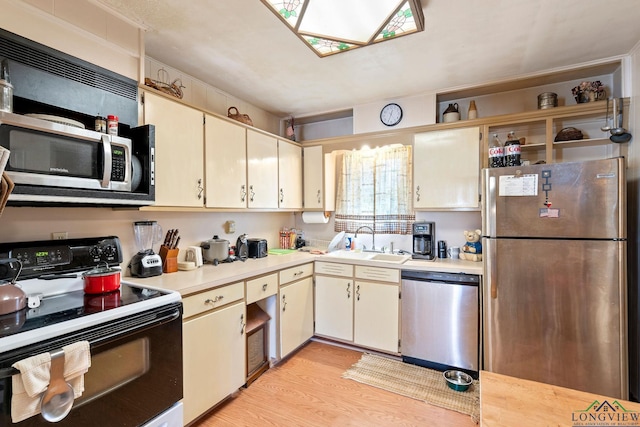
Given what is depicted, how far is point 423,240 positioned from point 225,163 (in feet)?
6.28

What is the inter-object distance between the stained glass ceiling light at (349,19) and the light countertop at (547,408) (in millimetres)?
1743

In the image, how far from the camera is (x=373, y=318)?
2703 millimetres

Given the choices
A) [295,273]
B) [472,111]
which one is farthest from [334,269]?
[472,111]

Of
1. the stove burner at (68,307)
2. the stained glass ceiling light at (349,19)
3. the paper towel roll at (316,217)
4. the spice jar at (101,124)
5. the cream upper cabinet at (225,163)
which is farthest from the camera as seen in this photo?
the paper towel roll at (316,217)

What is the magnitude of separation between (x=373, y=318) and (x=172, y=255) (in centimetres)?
178

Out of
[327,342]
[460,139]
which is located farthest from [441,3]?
[327,342]

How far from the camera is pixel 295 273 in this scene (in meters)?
2.71

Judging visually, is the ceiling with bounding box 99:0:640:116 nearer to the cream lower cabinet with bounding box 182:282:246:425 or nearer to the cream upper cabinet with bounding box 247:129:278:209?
the cream upper cabinet with bounding box 247:129:278:209

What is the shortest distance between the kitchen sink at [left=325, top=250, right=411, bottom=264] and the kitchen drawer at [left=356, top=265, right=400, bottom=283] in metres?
0.10

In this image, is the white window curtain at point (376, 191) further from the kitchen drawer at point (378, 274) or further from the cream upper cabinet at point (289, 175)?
the kitchen drawer at point (378, 274)

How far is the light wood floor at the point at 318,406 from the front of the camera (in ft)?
6.23

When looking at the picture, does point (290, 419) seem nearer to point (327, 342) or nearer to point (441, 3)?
point (327, 342)

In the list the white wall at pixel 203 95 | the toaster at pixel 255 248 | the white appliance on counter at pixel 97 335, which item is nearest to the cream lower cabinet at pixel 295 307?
the toaster at pixel 255 248

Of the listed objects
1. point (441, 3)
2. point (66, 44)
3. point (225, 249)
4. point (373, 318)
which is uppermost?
point (441, 3)
